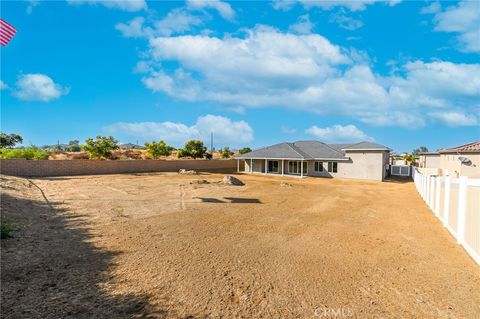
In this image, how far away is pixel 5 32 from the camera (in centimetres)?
754

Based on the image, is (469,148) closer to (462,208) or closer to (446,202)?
(446,202)

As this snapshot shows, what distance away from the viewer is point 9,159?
2288cm

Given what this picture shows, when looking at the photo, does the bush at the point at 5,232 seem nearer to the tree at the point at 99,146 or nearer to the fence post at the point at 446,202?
the fence post at the point at 446,202

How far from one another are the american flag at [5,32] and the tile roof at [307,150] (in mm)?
A: 27474

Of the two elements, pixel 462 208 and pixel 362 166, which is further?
pixel 362 166

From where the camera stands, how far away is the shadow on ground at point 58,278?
386 cm

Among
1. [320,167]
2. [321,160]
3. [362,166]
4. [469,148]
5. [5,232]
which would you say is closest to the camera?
[5,232]

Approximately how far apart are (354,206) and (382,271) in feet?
28.4

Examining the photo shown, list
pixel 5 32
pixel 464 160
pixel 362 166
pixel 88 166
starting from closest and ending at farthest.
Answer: pixel 5 32
pixel 464 160
pixel 88 166
pixel 362 166

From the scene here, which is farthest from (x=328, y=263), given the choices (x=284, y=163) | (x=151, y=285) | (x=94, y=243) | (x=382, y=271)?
(x=284, y=163)

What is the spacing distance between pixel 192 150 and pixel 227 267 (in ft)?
128

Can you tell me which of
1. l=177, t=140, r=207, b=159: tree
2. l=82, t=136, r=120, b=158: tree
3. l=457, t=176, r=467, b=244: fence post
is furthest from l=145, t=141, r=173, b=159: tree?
l=457, t=176, r=467, b=244: fence post

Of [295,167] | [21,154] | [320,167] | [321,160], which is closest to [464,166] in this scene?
[321,160]

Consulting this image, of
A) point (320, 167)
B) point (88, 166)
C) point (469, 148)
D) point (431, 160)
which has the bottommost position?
point (88, 166)
